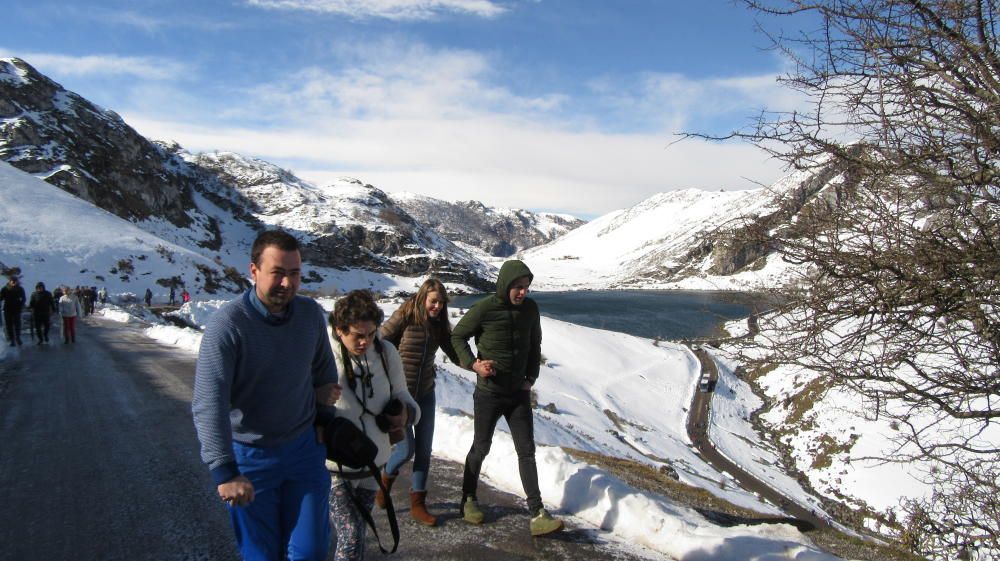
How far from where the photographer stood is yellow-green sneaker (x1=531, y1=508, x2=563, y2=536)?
181 inches

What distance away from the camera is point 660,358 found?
41.9 m

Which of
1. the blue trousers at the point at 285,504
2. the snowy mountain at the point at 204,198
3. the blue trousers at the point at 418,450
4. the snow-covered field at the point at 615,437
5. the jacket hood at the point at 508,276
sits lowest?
the snow-covered field at the point at 615,437

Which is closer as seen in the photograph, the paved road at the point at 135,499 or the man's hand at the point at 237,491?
the man's hand at the point at 237,491

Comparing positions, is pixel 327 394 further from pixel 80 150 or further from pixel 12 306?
pixel 80 150

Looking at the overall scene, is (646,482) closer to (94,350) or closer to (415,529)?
(415,529)

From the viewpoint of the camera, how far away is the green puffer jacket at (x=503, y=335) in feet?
15.9

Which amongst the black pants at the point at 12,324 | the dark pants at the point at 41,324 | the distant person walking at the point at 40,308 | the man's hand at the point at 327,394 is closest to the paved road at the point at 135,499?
the man's hand at the point at 327,394

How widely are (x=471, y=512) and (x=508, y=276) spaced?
6.70ft

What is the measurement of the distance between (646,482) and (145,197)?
107 metres

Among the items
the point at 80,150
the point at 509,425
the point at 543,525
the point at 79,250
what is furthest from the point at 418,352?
the point at 80,150

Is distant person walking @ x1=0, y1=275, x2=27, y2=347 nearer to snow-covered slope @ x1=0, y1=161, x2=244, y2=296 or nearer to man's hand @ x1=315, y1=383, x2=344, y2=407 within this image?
man's hand @ x1=315, y1=383, x2=344, y2=407

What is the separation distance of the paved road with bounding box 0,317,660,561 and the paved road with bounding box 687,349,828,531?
950cm

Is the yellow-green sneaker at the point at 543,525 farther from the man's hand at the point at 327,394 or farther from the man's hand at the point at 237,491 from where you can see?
the man's hand at the point at 237,491

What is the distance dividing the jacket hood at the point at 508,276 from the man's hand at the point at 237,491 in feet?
8.73
